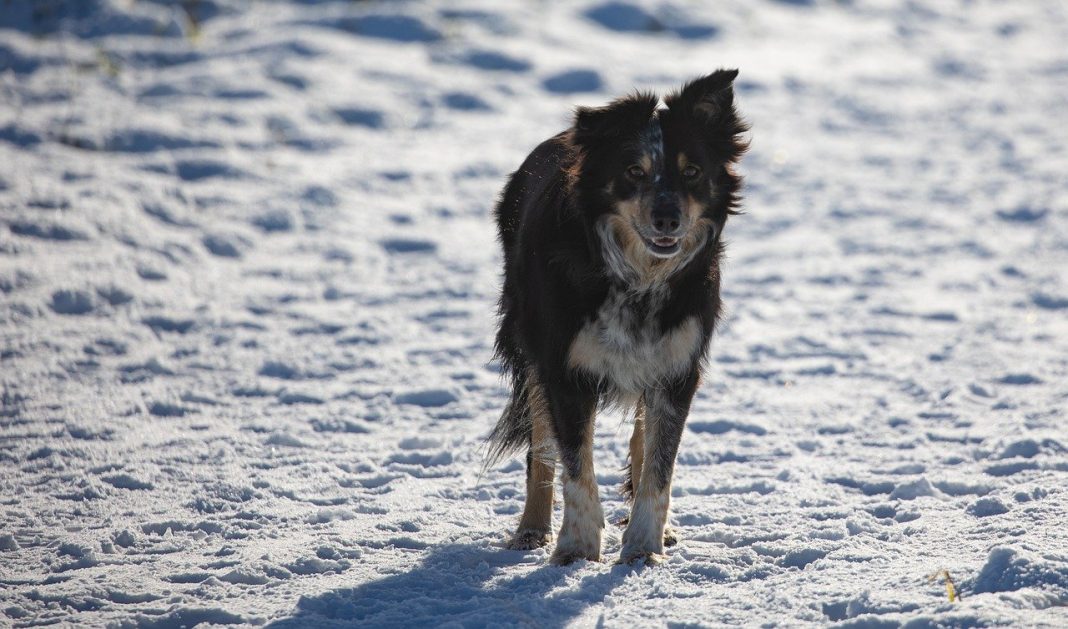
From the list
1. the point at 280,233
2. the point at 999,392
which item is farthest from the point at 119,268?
the point at 999,392

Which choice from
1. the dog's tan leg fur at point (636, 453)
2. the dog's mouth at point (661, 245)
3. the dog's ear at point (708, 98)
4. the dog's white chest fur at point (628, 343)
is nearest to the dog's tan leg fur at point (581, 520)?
the dog's white chest fur at point (628, 343)

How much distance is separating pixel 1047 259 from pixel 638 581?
6.02 metres

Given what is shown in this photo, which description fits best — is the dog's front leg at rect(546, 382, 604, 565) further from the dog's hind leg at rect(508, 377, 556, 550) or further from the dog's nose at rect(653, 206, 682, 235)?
the dog's nose at rect(653, 206, 682, 235)

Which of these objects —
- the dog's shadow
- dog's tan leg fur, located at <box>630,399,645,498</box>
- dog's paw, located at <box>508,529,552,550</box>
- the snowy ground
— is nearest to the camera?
the dog's shadow

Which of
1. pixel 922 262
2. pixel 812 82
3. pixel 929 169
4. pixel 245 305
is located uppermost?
pixel 812 82

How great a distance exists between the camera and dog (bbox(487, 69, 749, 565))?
395cm

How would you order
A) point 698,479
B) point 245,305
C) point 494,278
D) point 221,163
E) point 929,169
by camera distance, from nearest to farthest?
point 698,479, point 245,305, point 494,278, point 221,163, point 929,169

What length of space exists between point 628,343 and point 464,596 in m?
1.08

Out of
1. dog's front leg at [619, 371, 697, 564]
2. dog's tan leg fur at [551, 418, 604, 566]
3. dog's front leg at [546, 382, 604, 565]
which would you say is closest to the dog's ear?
dog's front leg at [619, 371, 697, 564]

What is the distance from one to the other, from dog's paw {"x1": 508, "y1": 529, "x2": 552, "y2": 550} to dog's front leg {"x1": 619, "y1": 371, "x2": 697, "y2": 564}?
378 millimetres

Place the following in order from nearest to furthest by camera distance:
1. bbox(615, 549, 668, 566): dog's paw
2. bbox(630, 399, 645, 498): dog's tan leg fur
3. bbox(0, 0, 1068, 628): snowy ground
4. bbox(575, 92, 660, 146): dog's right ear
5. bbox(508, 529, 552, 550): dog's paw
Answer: bbox(0, 0, 1068, 628): snowy ground, bbox(615, 549, 668, 566): dog's paw, bbox(575, 92, 660, 146): dog's right ear, bbox(508, 529, 552, 550): dog's paw, bbox(630, 399, 645, 498): dog's tan leg fur

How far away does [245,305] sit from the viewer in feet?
23.7

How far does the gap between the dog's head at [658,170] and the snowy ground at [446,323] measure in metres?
0.93

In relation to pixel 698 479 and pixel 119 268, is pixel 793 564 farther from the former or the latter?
pixel 119 268
